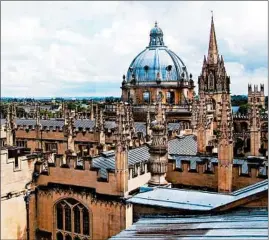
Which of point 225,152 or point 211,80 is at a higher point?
point 211,80

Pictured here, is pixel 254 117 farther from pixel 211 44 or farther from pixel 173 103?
pixel 211 44

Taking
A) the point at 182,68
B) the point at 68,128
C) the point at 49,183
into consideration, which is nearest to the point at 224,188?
the point at 49,183

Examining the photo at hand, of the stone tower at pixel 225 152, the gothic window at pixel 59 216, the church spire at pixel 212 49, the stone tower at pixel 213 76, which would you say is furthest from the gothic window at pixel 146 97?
the stone tower at pixel 225 152

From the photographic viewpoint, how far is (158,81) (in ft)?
128

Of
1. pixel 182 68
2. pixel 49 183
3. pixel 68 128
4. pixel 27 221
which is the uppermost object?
pixel 182 68

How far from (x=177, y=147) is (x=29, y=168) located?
24.9 feet

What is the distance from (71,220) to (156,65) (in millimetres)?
25605

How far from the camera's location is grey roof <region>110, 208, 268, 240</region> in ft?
25.3

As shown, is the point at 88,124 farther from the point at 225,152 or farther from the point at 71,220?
the point at 225,152

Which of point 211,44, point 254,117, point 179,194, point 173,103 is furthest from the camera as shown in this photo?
point 211,44

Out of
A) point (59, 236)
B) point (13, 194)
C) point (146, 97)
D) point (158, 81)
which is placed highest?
point (158, 81)

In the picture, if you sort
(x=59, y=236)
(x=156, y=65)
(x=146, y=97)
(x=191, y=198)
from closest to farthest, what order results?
(x=191, y=198), (x=59, y=236), (x=146, y=97), (x=156, y=65)

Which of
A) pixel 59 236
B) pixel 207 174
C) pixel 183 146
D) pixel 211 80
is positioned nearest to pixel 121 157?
pixel 207 174

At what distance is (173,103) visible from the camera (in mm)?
38500
